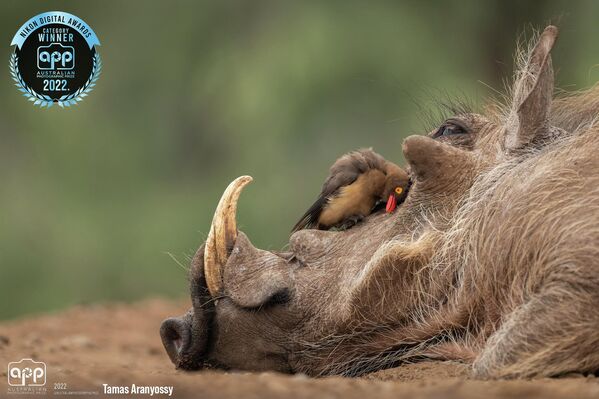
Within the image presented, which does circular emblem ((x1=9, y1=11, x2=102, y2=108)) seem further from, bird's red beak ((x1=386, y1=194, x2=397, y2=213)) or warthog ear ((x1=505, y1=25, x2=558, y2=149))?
warthog ear ((x1=505, y1=25, x2=558, y2=149))

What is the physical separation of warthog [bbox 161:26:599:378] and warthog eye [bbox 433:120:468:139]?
159 mm

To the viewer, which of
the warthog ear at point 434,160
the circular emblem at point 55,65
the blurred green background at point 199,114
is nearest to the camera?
the warthog ear at point 434,160

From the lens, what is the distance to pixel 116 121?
959 centimetres

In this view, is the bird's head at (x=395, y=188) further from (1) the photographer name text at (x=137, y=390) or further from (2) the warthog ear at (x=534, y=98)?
(1) the photographer name text at (x=137, y=390)

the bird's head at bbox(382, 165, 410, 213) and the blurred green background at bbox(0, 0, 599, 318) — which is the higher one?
the blurred green background at bbox(0, 0, 599, 318)

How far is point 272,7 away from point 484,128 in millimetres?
6584

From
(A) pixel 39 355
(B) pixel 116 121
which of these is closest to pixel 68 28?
(A) pixel 39 355

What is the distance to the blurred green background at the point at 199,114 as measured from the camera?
8914 millimetres

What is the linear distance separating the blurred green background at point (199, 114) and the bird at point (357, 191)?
492cm

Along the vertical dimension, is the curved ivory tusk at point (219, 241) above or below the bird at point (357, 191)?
below

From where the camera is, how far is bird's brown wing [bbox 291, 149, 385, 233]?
353 centimetres

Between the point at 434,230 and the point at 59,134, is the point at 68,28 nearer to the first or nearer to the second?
the point at 434,230

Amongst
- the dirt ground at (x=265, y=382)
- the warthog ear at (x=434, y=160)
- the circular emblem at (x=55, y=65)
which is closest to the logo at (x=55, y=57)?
the circular emblem at (x=55, y=65)

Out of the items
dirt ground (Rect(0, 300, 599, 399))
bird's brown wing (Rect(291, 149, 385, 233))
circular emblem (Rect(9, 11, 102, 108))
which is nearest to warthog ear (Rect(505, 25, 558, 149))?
bird's brown wing (Rect(291, 149, 385, 233))
